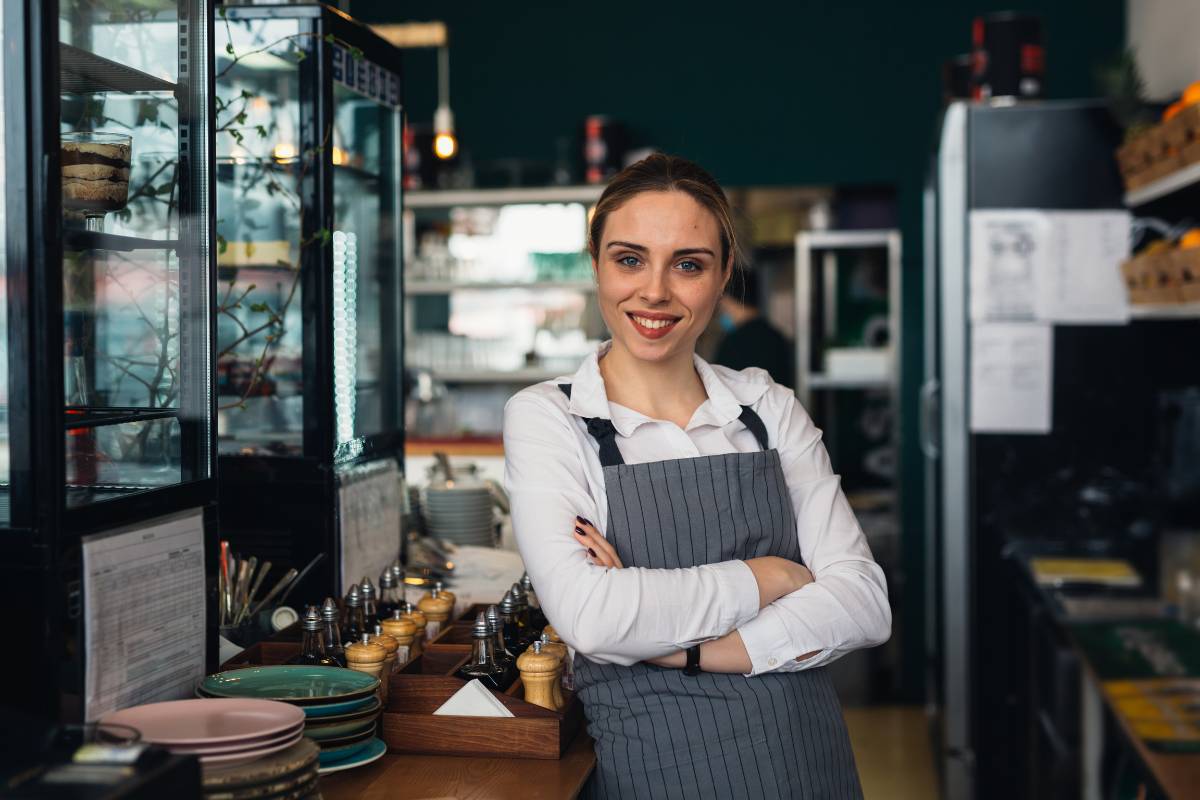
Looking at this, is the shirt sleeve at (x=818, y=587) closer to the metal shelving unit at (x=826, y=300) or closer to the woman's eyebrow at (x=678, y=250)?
the woman's eyebrow at (x=678, y=250)

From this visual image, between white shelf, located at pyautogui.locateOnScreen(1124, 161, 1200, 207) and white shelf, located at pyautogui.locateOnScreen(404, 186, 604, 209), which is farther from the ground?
white shelf, located at pyautogui.locateOnScreen(404, 186, 604, 209)

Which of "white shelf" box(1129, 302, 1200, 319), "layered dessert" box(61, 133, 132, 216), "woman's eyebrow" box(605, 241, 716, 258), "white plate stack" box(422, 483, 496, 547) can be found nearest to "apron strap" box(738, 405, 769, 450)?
"woman's eyebrow" box(605, 241, 716, 258)

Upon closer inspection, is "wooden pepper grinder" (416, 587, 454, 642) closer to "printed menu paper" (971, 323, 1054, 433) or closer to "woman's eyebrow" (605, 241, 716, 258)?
"woman's eyebrow" (605, 241, 716, 258)

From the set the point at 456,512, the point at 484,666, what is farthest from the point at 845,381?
the point at 484,666

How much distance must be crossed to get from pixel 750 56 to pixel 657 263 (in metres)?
4.54

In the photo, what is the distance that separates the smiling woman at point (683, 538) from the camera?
173 centimetres

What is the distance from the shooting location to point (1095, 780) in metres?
3.01

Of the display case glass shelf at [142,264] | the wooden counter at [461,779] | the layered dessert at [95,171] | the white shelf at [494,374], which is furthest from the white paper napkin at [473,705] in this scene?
the white shelf at [494,374]

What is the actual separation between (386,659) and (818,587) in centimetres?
66

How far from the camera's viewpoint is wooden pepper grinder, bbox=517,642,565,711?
1.83 meters

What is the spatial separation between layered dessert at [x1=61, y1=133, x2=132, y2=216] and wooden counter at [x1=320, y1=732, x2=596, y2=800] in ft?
2.81

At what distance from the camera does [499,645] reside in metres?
1.94

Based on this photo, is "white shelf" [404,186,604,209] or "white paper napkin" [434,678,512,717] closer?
"white paper napkin" [434,678,512,717]

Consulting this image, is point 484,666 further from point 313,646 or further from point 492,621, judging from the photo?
point 313,646
